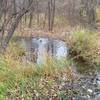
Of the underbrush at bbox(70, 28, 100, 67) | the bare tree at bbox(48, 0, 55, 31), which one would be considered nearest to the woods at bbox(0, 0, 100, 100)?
the underbrush at bbox(70, 28, 100, 67)

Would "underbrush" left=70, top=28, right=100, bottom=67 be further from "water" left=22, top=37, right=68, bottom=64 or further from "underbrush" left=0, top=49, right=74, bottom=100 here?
"underbrush" left=0, top=49, right=74, bottom=100

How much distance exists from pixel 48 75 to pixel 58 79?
0.25m

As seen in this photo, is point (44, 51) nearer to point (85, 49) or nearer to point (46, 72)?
point (85, 49)

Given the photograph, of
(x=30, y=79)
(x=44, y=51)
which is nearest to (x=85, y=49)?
(x=44, y=51)

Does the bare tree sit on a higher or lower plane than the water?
higher

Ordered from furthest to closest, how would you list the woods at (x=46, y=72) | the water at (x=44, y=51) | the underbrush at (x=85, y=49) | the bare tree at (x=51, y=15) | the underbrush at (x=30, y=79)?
Answer: the bare tree at (x=51, y=15) → the underbrush at (x=85, y=49) → the water at (x=44, y=51) → the woods at (x=46, y=72) → the underbrush at (x=30, y=79)

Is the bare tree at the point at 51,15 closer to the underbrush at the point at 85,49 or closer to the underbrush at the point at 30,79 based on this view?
the underbrush at the point at 85,49

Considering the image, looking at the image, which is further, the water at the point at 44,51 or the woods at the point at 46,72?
the water at the point at 44,51

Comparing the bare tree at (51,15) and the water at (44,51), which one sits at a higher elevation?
the bare tree at (51,15)

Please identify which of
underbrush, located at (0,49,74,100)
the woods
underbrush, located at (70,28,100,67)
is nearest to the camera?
underbrush, located at (0,49,74,100)

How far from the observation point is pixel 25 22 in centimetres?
2206

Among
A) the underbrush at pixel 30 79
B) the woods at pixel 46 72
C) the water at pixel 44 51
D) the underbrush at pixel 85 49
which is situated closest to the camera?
the underbrush at pixel 30 79

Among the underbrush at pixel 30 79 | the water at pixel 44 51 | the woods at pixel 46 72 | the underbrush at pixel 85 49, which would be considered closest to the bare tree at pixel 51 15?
the water at pixel 44 51

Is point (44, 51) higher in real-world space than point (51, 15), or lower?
lower
